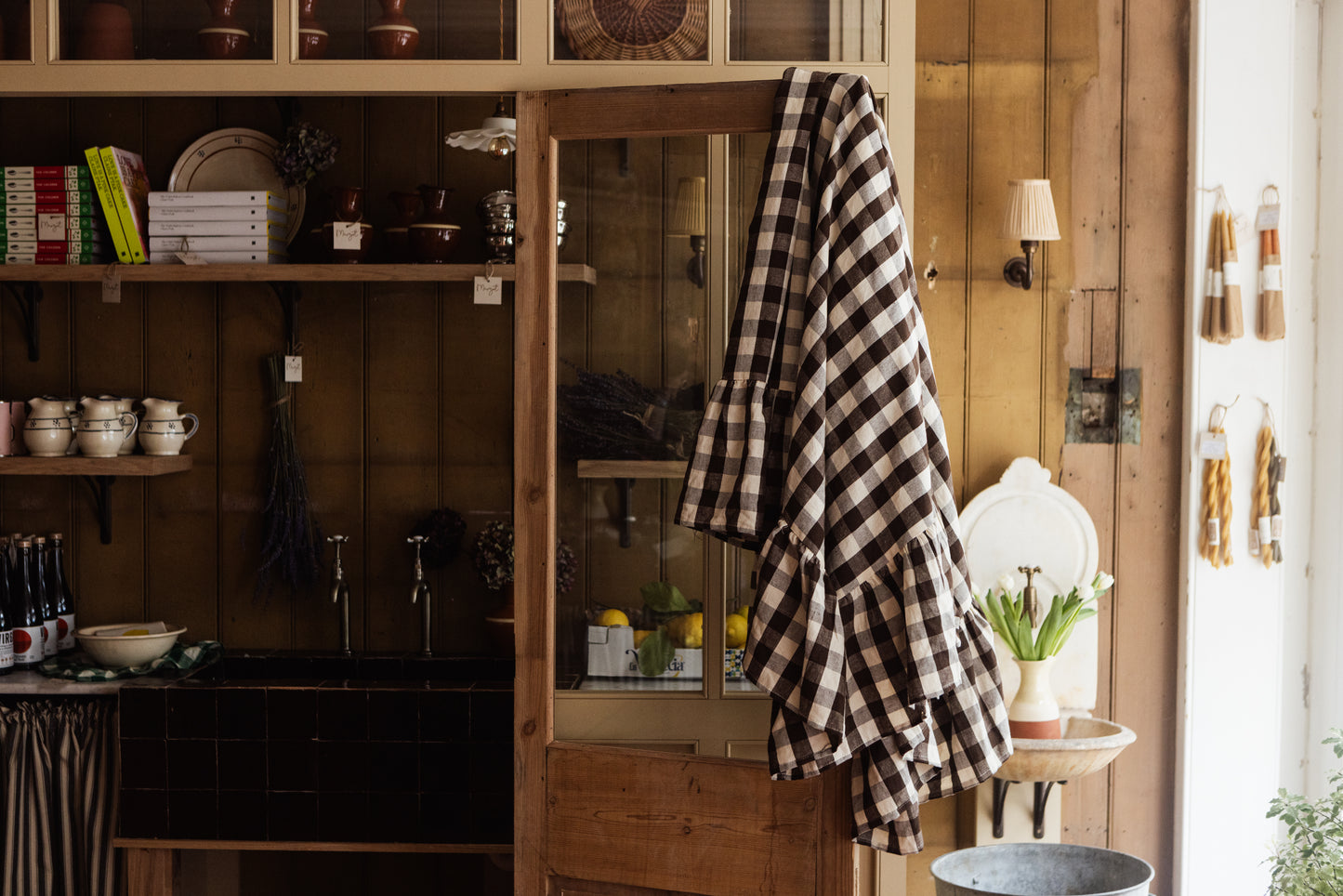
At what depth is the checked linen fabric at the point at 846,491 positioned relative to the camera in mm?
1661

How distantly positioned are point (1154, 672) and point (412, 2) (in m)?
2.20

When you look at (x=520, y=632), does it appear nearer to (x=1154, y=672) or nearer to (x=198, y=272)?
(x=198, y=272)

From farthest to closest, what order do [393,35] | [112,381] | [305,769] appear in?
[112,381] < [305,769] < [393,35]

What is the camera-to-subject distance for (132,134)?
286 cm

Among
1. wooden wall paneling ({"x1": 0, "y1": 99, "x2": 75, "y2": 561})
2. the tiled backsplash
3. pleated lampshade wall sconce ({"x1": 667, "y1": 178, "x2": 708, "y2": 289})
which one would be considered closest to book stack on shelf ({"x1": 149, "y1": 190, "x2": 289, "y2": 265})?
wooden wall paneling ({"x1": 0, "y1": 99, "x2": 75, "y2": 561})

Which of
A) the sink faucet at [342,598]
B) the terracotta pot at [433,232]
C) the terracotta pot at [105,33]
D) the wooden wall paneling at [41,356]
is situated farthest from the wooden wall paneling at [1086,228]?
the wooden wall paneling at [41,356]

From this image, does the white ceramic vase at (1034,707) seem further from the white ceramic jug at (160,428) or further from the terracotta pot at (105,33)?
Answer: the terracotta pot at (105,33)

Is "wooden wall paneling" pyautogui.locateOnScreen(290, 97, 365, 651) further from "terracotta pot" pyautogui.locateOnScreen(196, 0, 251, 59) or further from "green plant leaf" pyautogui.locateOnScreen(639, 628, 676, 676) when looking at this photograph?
"green plant leaf" pyautogui.locateOnScreen(639, 628, 676, 676)

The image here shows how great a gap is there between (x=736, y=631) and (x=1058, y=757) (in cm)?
82

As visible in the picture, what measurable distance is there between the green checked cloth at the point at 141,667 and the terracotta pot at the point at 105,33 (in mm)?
1357

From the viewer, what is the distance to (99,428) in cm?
266

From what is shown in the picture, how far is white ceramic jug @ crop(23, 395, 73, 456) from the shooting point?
8.75 ft

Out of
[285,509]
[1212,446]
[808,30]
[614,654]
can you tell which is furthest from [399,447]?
[1212,446]

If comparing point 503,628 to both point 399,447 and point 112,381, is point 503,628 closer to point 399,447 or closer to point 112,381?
point 399,447
